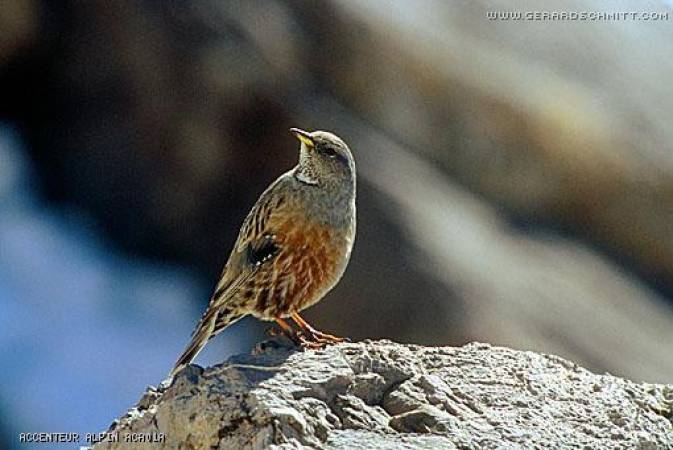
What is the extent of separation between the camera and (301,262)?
4.18m

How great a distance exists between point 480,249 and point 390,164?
0.97 m

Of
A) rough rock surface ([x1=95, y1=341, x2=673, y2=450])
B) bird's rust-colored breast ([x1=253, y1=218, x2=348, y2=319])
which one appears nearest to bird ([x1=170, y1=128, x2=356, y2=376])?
bird's rust-colored breast ([x1=253, y1=218, x2=348, y2=319])

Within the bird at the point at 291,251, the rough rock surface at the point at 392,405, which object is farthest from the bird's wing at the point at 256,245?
the rough rock surface at the point at 392,405

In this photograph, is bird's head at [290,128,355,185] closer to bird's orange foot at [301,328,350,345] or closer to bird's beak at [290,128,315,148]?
bird's beak at [290,128,315,148]

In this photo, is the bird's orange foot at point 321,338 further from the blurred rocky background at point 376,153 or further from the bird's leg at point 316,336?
the blurred rocky background at point 376,153

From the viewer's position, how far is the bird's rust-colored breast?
13.7ft

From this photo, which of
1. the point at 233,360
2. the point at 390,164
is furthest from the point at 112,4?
the point at 233,360

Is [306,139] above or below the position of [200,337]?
above

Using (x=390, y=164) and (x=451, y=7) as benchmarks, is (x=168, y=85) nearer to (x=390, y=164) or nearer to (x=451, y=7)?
(x=390, y=164)

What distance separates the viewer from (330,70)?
937 cm

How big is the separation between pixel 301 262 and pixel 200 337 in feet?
1.52

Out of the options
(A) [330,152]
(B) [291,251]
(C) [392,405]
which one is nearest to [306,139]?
(A) [330,152]

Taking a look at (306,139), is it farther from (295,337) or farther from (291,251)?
(295,337)

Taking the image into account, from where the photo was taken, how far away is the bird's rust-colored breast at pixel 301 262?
4184mm
